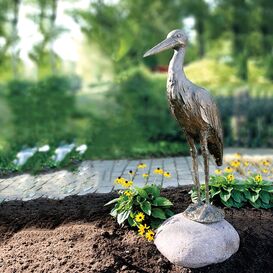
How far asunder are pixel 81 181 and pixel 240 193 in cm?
218

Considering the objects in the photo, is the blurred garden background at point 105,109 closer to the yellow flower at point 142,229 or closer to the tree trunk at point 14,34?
the tree trunk at point 14,34

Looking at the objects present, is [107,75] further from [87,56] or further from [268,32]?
[268,32]

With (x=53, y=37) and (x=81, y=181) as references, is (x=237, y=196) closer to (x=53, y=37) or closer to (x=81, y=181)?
(x=81, y=181)

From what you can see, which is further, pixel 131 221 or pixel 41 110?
pixel 41 110

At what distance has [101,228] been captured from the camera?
12.8 feet

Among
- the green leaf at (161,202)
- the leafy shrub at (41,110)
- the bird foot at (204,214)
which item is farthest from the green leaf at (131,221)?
the leafy shrub at (41,110)

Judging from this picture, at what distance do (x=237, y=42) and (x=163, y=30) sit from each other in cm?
440

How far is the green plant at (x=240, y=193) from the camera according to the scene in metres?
4.19

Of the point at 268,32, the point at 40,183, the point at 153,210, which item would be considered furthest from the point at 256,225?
the point at 268,32

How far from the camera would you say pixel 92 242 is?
3566 mm

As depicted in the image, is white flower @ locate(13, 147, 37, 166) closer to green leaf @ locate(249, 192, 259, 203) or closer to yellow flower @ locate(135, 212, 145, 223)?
yellow flower @ locate(135, 212, 145, 223)

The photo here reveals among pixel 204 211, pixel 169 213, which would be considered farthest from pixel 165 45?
pixel 169 213

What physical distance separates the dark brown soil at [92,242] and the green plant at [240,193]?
95 millimetres

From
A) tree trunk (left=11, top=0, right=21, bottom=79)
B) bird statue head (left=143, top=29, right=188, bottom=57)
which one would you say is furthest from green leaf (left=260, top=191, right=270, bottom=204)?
tree trunk (left=11, top=0, right=21, bottom=79)
